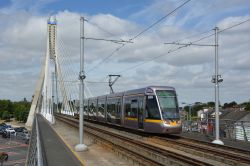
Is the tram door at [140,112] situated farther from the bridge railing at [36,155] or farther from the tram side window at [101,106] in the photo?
the tram side window at [101,106]

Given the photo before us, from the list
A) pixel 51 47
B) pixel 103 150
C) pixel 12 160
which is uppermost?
pixel 51 47

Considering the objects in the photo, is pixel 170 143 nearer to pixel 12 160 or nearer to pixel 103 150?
pixel 103 150

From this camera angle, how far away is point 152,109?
21.6 meters

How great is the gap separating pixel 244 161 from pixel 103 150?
737cm

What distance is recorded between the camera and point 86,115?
4512 cm

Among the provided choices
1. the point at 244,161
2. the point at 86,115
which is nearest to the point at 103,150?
the point at 244,161

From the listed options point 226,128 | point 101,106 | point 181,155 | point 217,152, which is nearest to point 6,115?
point 101,106

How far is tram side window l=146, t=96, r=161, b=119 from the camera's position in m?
21.3

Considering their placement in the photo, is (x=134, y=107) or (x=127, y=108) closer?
(x=134, y=107)

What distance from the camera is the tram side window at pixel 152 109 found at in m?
21.3

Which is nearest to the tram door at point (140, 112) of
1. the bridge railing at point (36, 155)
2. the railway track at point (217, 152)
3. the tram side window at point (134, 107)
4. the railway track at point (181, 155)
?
the tram side window at point (134, 107)

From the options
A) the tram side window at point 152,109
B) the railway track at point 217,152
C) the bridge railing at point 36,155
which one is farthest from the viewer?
the tram side window at point 152,109

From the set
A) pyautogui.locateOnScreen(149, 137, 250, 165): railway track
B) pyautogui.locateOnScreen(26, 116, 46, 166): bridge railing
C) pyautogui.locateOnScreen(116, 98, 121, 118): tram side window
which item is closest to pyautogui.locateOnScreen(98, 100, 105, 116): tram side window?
pyautogui.locateOnScreen(116, 98, 121, 118): tram side window

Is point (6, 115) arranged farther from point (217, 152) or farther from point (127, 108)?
point (217, 152)
